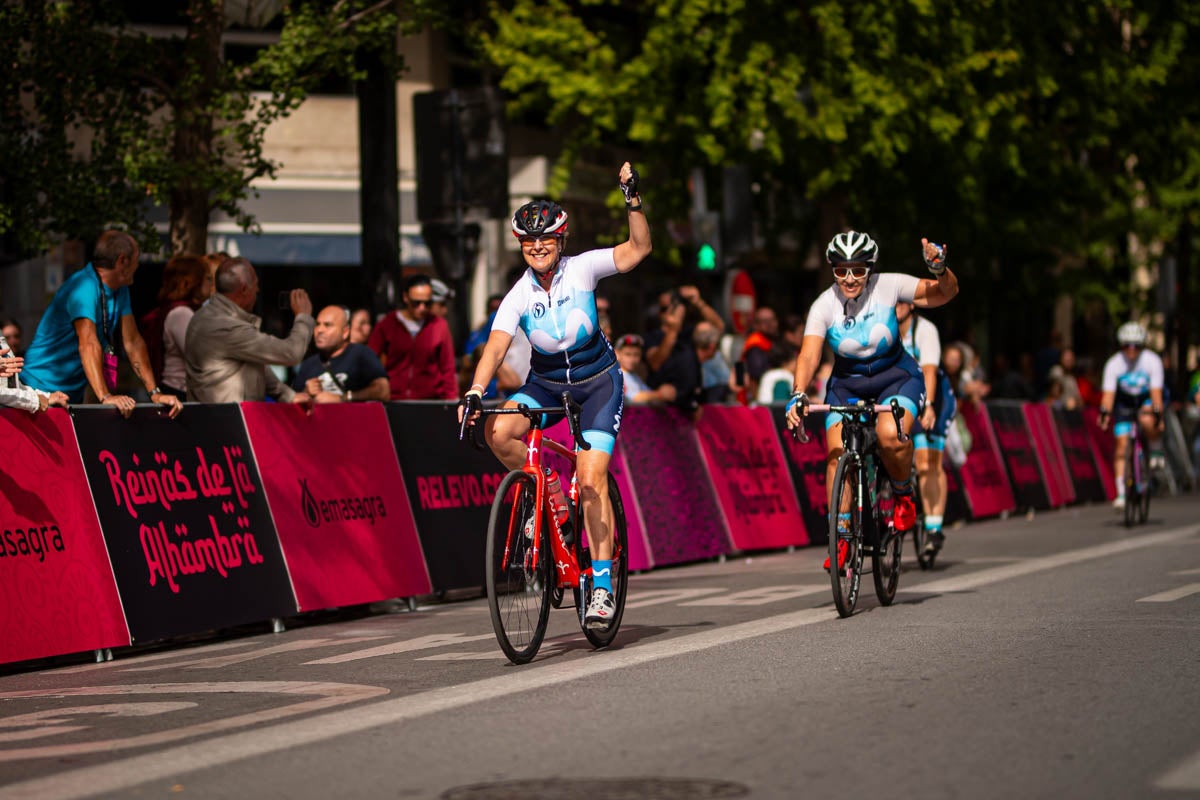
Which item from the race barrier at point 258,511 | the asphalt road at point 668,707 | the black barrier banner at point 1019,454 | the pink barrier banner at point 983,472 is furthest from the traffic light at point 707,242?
the asphalt road at point 668,707

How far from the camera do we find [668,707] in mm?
7680

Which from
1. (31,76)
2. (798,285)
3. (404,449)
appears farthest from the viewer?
(798,285)

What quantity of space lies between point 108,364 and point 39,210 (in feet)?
11.8

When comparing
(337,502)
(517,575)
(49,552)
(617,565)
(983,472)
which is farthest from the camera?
(983,472)

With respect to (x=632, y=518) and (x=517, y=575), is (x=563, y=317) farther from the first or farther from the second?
(x=632, y=518)

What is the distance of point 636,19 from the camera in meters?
30.2

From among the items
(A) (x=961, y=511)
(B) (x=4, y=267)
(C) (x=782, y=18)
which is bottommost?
(A) (x=961, y=511)

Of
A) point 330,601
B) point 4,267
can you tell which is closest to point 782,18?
point 4,267

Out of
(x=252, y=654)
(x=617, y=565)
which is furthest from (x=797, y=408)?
(x=252, y=654)

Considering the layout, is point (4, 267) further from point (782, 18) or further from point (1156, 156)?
point (1156, 156)

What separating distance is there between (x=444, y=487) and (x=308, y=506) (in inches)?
59.6

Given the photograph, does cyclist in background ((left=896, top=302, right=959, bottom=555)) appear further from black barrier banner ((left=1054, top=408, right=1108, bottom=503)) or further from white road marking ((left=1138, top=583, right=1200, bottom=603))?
black barrier banner ((left=1054, top=408, right=1108, bottom=503))

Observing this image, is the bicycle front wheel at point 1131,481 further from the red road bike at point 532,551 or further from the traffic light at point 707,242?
the red road bike at point 532,551

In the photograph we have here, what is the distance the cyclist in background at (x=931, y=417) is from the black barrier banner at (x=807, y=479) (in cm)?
243
